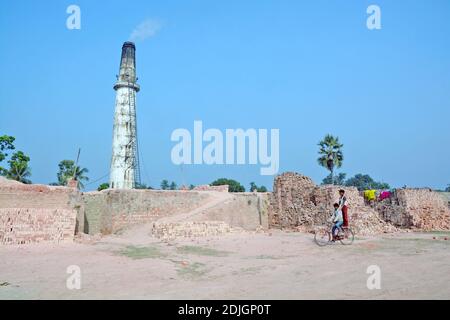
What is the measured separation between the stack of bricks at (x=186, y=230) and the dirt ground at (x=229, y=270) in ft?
6.70

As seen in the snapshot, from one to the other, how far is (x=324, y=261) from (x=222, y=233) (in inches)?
287

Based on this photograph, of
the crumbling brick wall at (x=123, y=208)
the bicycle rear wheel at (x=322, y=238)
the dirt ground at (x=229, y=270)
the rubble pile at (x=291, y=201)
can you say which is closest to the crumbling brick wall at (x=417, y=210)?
the rubble pile at (x=291, y=201)

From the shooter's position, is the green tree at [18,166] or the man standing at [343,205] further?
the green tree at [18,166]

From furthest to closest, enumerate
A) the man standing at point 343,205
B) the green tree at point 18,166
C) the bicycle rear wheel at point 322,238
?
the green tree at point 18,166 → the bicycle rear wheel at point 322,238 → the man standing at point 343,205

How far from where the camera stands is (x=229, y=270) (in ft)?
26.5

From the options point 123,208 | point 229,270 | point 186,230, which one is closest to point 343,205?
point 229,270

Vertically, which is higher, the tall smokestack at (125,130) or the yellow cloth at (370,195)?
the tall smokestack at (125,130)

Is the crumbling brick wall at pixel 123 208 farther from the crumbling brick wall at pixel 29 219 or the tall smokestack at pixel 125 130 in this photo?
the tall smokestack at pixel 125 130

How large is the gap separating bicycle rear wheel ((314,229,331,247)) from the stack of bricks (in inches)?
163

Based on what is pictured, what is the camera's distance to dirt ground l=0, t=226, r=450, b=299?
19.1 ft

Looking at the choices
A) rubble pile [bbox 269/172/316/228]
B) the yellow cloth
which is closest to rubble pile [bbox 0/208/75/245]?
rubble pile [bbox 269/172/316/228]

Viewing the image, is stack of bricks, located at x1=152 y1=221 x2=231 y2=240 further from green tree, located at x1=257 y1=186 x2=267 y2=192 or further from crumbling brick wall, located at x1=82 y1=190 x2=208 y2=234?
green tree, located at x1=257 y1=186 x2=267 y2=192

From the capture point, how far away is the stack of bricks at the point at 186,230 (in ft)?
48.3
